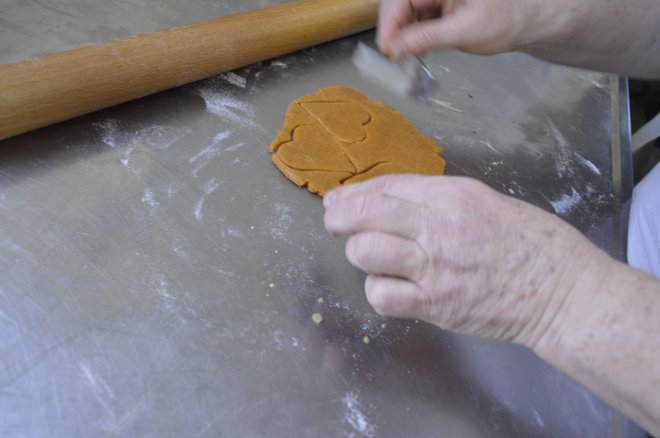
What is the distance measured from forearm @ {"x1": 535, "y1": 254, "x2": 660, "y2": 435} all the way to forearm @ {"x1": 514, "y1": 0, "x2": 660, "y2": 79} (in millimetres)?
839

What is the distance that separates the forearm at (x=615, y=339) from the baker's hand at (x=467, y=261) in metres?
0.01

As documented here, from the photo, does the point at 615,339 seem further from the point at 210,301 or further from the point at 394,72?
the point at 394,72

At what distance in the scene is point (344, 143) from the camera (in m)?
1.68

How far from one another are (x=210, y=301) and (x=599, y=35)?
137 cm

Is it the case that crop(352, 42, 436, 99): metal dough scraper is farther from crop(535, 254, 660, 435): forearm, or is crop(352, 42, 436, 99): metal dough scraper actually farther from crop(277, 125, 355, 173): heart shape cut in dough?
crop(535, 254, 660, 435): forearm

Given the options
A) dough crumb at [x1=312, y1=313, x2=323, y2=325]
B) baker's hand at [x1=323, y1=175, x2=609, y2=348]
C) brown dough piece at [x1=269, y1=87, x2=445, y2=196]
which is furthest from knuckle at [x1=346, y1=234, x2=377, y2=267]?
brown dough piece at [x1=269, y1=87, x2=445, y2=196]

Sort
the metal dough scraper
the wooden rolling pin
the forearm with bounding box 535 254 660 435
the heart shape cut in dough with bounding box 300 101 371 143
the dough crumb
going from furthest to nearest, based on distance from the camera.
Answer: the metal dough scraper
the heart shape cut in dough with bounding box 300 101 371 143
the wooden rolling pin
the dough crumb
the forearm with bounding box 535 254 660 435

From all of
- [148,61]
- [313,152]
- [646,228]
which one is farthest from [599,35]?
[148,61]

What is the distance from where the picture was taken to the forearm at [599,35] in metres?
1.58

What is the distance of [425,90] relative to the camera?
2.04m

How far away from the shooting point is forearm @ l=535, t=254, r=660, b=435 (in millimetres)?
960

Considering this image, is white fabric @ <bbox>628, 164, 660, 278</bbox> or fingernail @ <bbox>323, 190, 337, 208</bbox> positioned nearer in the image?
fingernail @ <bbox>323, 190, 337, 208</bbox>

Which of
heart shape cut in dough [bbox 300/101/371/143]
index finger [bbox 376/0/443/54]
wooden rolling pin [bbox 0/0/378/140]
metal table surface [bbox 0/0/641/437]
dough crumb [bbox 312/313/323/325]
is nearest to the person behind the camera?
metal table surface [bbox 0/0/641/437]

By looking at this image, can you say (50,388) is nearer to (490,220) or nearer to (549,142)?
(490,220)
